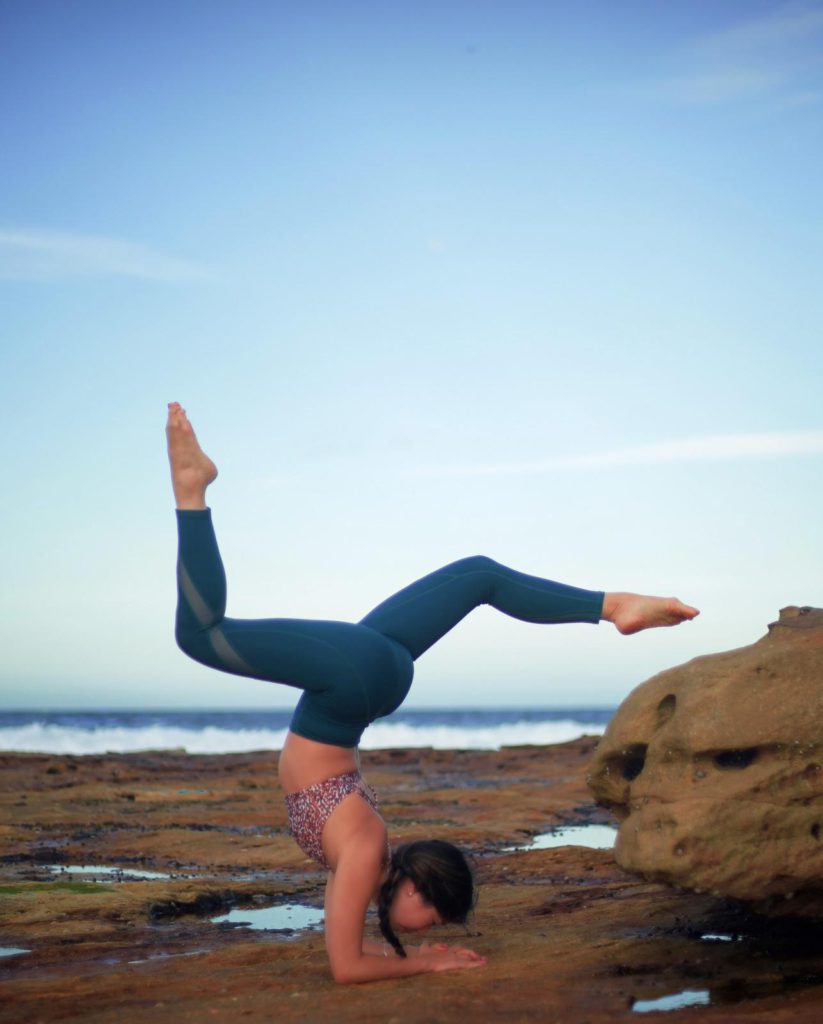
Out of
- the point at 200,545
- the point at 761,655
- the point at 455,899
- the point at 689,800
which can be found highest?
the point at 200,545

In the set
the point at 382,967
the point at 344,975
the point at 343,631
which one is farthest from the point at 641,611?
the point at 344,975

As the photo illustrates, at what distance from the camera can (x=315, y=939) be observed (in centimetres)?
606

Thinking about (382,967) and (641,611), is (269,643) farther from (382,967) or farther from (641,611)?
(641,611)

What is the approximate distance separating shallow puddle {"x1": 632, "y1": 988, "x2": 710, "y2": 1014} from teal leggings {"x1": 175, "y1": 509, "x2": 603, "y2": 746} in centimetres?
170

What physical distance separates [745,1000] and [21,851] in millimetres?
7905

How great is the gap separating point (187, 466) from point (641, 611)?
2.37 meters

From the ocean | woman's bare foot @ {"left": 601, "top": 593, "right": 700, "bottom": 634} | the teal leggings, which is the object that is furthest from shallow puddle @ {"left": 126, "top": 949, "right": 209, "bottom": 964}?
the ocean

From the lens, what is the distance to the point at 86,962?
567cm

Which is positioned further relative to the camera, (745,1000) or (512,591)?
(512,591)

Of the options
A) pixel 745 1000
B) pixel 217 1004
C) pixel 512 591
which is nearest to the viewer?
pixel 745 1000

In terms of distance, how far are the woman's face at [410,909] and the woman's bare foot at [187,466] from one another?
200cm

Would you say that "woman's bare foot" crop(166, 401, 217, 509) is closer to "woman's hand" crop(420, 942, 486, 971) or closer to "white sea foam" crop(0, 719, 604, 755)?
"woman's hand" crop(420, 942, 486, 971)

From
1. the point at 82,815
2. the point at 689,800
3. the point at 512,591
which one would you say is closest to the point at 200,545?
the point at 512,591

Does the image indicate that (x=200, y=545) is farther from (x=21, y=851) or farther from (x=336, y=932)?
(x=21, y=851)
